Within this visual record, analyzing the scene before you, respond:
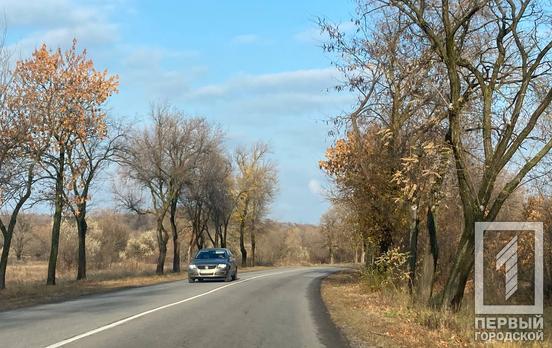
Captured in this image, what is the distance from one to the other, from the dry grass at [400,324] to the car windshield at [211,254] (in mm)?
12556

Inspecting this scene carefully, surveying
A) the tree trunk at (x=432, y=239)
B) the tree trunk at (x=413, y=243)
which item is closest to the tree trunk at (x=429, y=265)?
the tree trunk at (x=432, y=239)

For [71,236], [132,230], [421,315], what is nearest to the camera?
[421,315]

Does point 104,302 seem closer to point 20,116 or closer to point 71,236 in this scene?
point 20,116

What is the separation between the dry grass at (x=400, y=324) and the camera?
1067cm

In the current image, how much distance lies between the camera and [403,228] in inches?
950

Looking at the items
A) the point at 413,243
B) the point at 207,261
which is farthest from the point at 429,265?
the point at 207,261

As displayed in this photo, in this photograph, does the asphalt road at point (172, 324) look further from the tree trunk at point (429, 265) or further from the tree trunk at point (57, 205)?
the tree trunk at point (57, 205)

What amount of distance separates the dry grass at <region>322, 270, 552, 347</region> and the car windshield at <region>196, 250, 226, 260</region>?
12556 mm

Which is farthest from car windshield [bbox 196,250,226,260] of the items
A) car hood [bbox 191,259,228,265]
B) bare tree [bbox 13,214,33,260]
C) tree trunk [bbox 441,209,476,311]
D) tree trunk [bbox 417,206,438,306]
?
bare tree [bbox 13,214,33,260]

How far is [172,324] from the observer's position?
12.1 meters

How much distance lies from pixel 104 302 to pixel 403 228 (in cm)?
1263

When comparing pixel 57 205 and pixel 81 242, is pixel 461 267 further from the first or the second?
pixel 81 242

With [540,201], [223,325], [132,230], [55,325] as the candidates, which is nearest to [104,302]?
[55,325]

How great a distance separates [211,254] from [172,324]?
18142 mm
